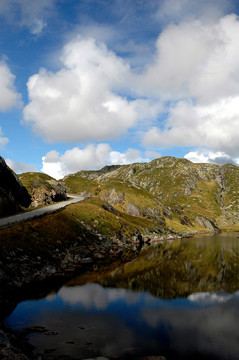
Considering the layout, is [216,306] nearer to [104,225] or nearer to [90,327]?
[90,327]

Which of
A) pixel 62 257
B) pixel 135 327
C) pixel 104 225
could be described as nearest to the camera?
pixel 135 327

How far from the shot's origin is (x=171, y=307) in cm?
3772

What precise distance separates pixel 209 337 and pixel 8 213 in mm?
64385

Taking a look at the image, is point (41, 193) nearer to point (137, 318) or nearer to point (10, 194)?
point (10, 194)

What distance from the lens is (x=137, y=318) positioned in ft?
110

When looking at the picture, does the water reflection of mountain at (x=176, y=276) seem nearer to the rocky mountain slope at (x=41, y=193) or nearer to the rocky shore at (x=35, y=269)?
A: the rocky shore at (x=35, y=269)

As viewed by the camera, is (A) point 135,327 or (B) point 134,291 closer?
(A) point 135,327

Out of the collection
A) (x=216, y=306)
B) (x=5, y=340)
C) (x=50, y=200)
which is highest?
(x=50, y=200)

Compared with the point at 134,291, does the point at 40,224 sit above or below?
above

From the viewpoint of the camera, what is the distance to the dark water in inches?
1005

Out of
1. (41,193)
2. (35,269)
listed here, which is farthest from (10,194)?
(35,269)

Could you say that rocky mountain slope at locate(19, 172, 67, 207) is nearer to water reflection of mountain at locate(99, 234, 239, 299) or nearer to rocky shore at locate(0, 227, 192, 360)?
rocky shore at locate(0, 227, 192, 360)

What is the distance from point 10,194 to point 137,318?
2422 inches

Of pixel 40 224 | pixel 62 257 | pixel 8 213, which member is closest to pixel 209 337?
pixel 62 257
